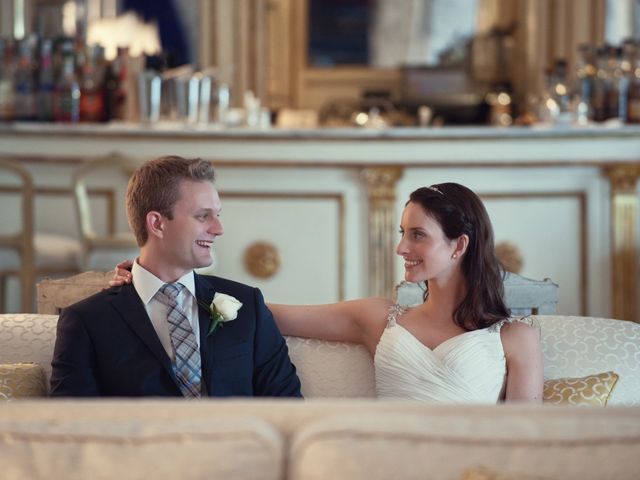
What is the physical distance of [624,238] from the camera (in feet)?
17.3

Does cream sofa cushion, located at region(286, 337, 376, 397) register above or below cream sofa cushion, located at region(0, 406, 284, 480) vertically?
below

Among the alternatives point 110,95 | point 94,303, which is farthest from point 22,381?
point 110,95

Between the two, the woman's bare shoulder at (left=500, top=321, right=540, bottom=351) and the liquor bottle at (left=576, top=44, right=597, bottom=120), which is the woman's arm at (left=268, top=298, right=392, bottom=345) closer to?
the woman's bare shoulder at (left=500, top=321, right=540, bottom=351)

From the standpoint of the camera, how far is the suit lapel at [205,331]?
236cm

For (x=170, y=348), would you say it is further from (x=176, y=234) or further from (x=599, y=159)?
(x=599, y=159)

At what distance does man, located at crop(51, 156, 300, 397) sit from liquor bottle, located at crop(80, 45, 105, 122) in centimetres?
355

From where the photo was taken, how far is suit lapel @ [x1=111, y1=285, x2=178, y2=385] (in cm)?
232

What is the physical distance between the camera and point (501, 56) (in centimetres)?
921

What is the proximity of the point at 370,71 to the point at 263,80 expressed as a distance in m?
1.20

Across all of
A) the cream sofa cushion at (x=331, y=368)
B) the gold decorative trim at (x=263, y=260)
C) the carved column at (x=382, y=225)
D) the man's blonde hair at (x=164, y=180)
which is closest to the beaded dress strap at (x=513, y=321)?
the cream sofa cushion at (x=331, y=368)

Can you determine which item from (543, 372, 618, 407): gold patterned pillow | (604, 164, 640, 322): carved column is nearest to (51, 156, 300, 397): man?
(543, 372, 618, 407): gold patterned pillow

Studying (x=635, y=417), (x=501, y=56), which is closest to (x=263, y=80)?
(x=501, y=56)

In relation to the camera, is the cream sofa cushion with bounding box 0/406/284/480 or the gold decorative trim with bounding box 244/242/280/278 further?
the gold decorative trim with bounding box 244/242/280/278

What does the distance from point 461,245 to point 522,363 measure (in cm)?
28
